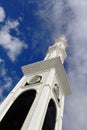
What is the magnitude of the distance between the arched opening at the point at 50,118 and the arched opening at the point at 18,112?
1872 mm

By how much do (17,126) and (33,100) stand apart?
3.63 m

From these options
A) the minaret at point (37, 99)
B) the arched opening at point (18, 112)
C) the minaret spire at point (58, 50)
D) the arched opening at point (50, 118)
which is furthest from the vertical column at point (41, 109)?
the minaret spire at point (58, 50)

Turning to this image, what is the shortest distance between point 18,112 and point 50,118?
3100mm

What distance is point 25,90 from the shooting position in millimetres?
26734

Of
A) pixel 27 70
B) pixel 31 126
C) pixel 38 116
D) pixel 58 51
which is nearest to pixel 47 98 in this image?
pixel 38 116

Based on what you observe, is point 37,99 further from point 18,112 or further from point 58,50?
point 58,50

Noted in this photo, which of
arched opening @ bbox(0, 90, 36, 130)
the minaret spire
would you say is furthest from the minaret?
the minaret spire

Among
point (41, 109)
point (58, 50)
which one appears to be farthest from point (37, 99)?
point (58, 50)

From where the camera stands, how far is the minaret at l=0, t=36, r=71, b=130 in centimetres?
2178

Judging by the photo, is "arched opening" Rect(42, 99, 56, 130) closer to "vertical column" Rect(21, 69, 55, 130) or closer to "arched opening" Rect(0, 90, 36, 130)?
"vertical column" Rect(21, 69, 55, 130)

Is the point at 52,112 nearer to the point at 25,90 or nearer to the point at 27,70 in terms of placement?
the point at 25,90

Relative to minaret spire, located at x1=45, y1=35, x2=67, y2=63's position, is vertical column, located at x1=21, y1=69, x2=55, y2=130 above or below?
below

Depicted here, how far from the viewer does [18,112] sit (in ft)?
77.7

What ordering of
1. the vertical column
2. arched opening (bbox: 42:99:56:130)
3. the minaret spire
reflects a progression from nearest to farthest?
the vertical column, arched opening (bbox: 42:99:56:130), the minaret spire
